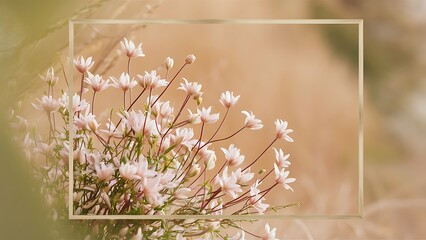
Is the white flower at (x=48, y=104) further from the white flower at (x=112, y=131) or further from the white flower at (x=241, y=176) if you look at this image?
the white flower at (x=241, y=176)

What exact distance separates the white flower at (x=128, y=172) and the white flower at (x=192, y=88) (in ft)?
0.61

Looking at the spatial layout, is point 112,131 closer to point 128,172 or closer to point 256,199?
point 128,172

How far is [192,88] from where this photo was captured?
0.96 m

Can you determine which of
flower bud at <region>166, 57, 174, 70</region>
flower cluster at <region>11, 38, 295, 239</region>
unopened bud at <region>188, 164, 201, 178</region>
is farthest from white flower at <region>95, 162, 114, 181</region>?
flower bud at <region>166, 57, 174, 70</region>

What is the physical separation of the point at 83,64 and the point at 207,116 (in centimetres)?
21

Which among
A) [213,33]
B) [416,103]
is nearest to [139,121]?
[213,33]

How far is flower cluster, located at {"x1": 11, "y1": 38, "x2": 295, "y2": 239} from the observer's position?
2.72 ft

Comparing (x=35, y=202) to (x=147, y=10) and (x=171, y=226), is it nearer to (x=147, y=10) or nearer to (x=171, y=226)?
(x=171, y=226)

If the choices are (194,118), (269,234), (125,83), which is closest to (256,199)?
(269,234)

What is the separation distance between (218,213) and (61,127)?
26cm

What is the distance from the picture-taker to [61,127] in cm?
92

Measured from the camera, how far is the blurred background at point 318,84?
0.98 meters

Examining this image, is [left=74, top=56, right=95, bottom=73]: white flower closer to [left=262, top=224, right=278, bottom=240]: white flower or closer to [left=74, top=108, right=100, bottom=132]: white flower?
[left=74, top=108, right=100, bottom=132]: white flower

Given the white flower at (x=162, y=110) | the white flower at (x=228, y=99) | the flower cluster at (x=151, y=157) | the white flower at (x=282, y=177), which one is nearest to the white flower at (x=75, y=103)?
the flower cluster at (x=151, y=157)
